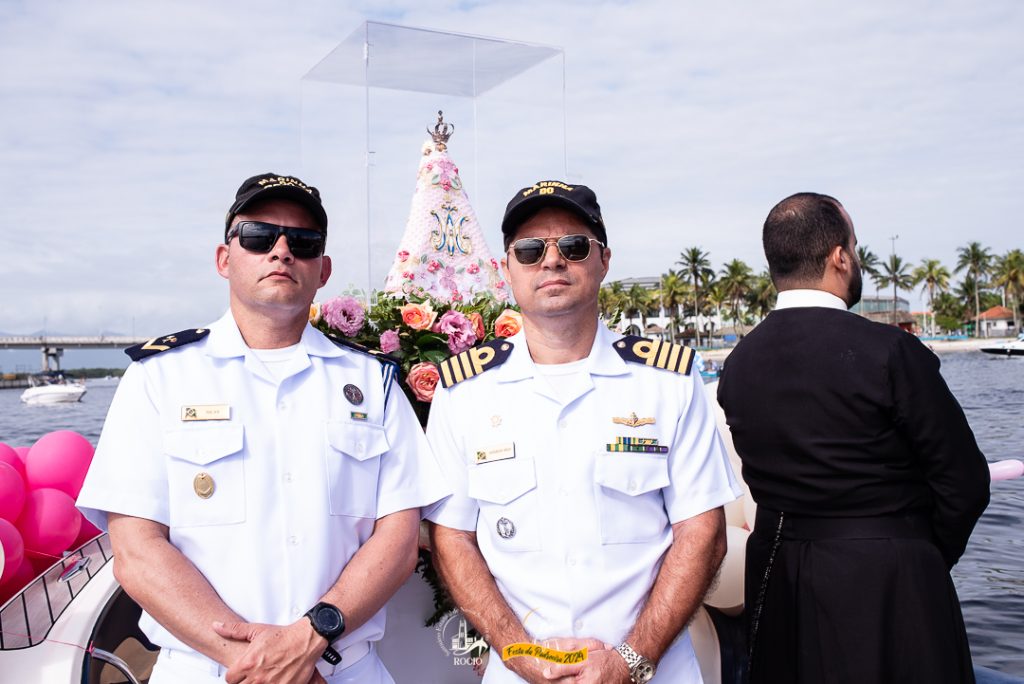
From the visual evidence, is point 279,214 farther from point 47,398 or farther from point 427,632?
point 47,398

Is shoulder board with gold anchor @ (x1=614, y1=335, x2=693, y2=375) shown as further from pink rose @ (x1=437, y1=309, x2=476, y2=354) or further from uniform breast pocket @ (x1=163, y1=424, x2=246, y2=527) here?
uniform breast pocket @ (x1=163, y1=424, x2=246, y2=527)

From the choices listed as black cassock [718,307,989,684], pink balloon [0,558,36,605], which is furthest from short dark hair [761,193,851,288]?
pink balloon [0,558,36,605]

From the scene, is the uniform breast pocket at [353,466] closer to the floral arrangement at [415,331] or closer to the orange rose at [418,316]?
the floral arrangement at [415,331]

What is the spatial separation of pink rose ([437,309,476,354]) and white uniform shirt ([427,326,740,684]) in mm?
963

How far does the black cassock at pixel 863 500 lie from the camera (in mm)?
2482

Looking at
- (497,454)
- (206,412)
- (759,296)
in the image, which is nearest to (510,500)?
(497,454)

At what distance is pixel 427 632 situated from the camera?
3.47 meters

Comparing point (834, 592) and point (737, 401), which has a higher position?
point (737, 401)

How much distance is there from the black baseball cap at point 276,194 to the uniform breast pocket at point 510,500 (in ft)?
3.10

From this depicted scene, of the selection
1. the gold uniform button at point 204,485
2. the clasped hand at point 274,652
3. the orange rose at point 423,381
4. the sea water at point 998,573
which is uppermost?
the orange rose at point 423,381

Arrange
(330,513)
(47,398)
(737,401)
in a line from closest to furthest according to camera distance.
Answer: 1. (330,513)
2. (737,401)
3. (47,398)

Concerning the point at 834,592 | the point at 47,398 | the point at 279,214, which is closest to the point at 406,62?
the point at 279,214

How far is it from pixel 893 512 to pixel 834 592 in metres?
0.32

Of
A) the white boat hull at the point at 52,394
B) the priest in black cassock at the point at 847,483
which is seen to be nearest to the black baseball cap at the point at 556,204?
the priest in black cassock at the point at 847,483
